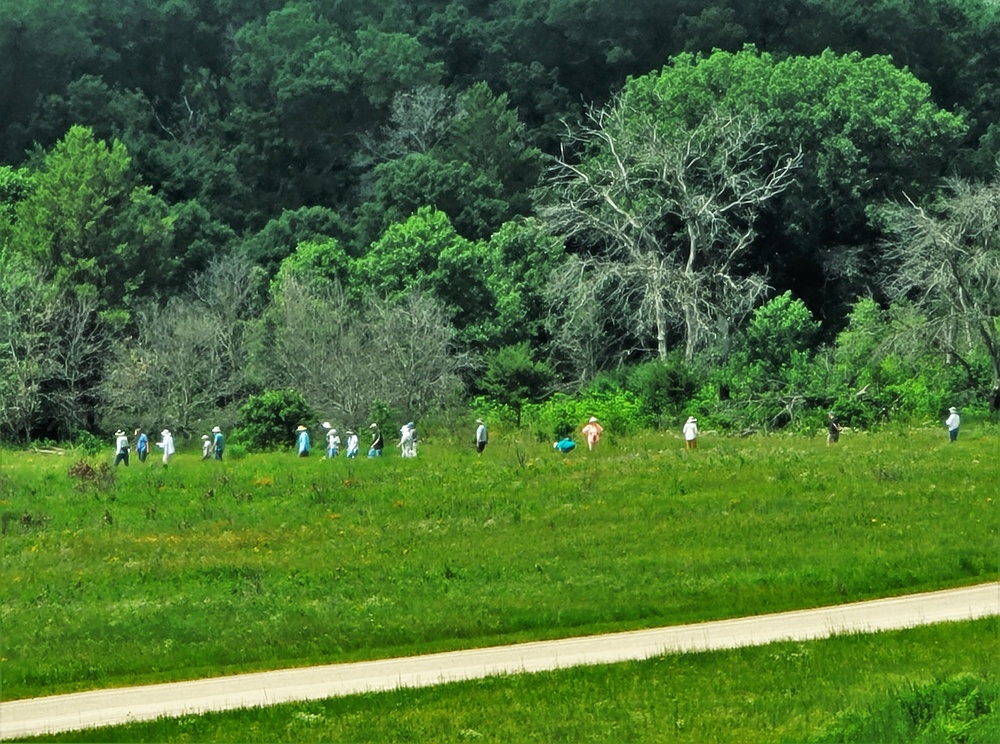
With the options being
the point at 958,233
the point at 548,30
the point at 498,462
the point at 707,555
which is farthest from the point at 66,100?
the point at 707,555

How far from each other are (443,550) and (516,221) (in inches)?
1988

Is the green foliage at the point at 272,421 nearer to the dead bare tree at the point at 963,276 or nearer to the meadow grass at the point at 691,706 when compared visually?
the dead bare tree at the point at 963,276

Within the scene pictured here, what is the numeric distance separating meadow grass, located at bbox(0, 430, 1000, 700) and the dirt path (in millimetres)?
719

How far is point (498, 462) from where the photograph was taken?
37.0 metres

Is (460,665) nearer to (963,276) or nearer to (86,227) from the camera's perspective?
(963,276)

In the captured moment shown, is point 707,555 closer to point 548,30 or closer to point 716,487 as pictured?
point 716,487

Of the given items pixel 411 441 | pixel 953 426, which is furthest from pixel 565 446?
pixel 953 426

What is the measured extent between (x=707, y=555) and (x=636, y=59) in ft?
232

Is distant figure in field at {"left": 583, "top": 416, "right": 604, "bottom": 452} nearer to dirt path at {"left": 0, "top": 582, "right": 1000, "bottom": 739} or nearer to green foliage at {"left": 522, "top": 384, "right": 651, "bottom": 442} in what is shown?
green foliage at {"left": 522, "top": 384, "right": 651, "bottom": 442}

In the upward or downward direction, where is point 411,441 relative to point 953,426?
upward

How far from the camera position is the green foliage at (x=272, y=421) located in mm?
49625

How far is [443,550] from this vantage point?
26562mm

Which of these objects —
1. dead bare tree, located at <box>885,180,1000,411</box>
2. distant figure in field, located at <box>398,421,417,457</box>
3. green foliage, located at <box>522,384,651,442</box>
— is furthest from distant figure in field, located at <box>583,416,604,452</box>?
dead bare tree, located at <box>885,180,1000,411</box>

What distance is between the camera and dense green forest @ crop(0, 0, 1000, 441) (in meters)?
56.1
